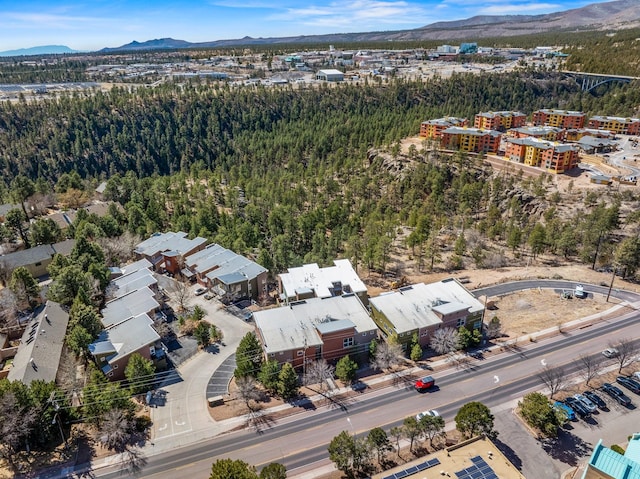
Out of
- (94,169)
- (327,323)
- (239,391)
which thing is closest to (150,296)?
(239,391)

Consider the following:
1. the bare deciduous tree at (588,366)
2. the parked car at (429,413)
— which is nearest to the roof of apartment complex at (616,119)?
the bare deciduous tree at (588,366)

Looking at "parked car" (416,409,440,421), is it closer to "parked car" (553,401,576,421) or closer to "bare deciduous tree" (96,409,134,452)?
"parked car" (553,401,576,421)

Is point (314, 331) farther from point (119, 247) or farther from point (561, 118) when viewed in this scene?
point (561, 118)

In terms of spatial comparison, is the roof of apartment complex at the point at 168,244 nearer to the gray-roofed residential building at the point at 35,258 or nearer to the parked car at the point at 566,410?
the gray-roofed residential building at the point at 35,258

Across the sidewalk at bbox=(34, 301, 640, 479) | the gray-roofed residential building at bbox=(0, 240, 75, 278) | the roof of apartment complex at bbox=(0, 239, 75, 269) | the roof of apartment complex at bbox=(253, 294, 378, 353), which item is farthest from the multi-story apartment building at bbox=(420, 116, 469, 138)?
the gray-roofed residential building at bbox=(0, 240, 75, 278)

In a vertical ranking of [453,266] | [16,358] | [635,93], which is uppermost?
[635,93]

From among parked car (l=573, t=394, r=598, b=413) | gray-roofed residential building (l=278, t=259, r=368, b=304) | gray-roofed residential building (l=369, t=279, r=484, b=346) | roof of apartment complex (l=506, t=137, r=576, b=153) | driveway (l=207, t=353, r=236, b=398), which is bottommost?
parked car (l=573, t=394, r=598, b=413)

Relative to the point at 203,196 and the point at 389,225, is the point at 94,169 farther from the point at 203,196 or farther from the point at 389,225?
the point at 389,225
